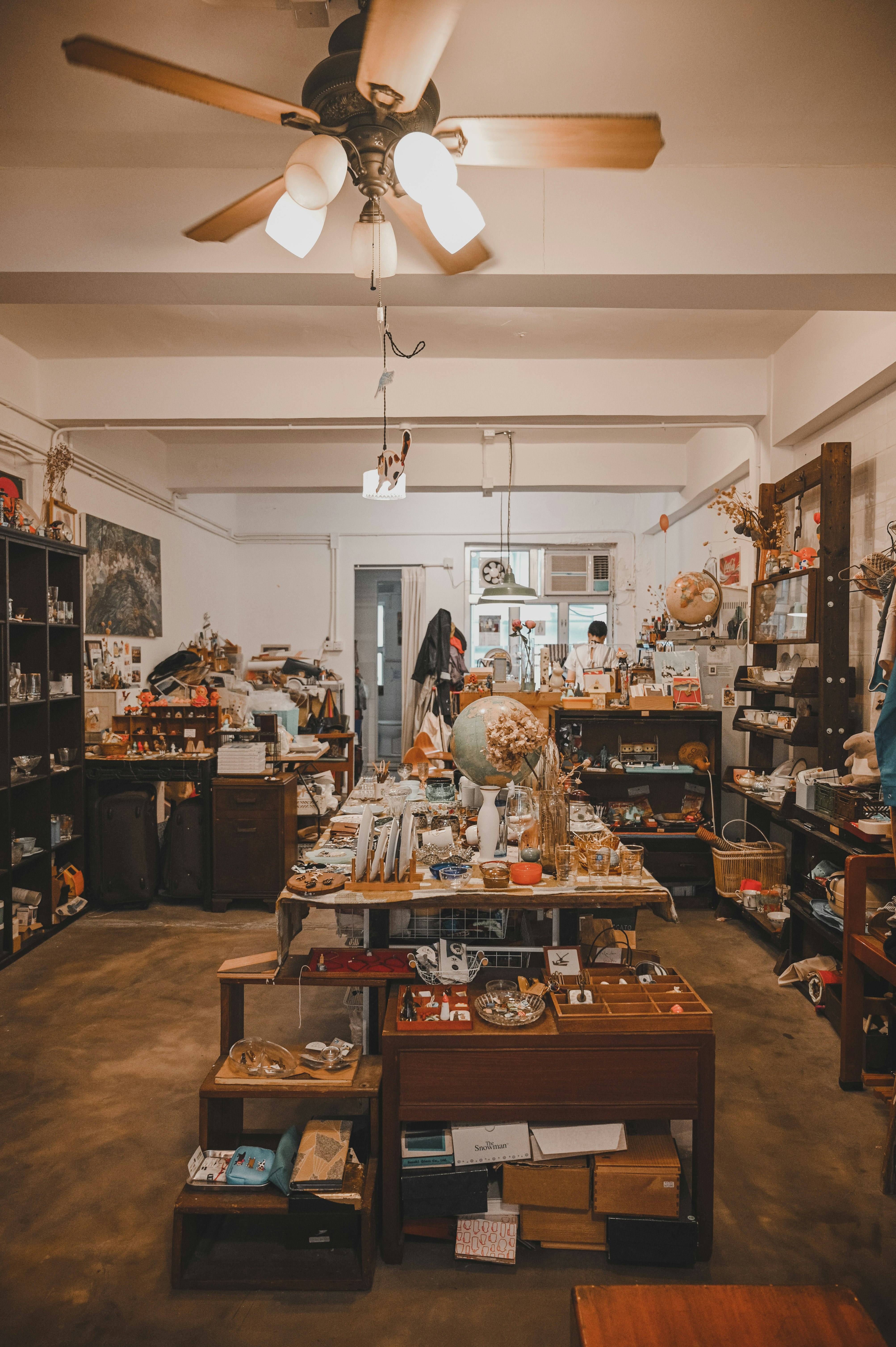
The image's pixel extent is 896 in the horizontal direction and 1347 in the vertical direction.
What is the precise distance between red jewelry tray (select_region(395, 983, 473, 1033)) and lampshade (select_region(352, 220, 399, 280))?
7.35 feet

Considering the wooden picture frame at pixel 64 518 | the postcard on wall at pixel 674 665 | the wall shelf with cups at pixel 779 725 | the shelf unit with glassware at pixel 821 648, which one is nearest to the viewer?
the shelf unit with glassware at pixel 821 648

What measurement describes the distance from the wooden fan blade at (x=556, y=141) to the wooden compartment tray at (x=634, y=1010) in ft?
7.69

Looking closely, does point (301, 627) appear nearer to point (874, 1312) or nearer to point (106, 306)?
point (106, 306)

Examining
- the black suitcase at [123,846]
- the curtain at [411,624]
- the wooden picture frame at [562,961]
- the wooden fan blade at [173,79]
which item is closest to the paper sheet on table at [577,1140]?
the wooden picture frame at [562,961]

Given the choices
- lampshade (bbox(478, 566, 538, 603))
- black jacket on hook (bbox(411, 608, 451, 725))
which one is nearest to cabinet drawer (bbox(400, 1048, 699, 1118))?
lampshade (bbox(478, 566, 538, 603))

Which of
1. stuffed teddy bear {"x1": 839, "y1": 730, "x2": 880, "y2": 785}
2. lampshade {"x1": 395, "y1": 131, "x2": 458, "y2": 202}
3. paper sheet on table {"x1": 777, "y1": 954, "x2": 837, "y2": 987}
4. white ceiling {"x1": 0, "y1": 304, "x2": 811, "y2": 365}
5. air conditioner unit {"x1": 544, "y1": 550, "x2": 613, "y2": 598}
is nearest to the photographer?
lampshade {"x1": 395, "y1": 131, "x2": 458, "y2": 202}

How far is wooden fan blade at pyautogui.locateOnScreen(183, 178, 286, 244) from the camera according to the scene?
2.24 m

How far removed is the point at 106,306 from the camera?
14.4 ft

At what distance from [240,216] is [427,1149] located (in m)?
2.84

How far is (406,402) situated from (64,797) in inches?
137

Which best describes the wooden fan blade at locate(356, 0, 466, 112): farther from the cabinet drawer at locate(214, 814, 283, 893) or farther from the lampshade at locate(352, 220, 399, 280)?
the cabinet drawer at locate(214, 814, 283, 893)

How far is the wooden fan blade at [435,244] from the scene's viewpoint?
242 cm

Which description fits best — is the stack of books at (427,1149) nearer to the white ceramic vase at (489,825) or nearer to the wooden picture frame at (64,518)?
the white ceramic vase at (489,825)

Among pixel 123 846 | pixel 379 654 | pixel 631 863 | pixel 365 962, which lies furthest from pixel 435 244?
pixel 379 654
